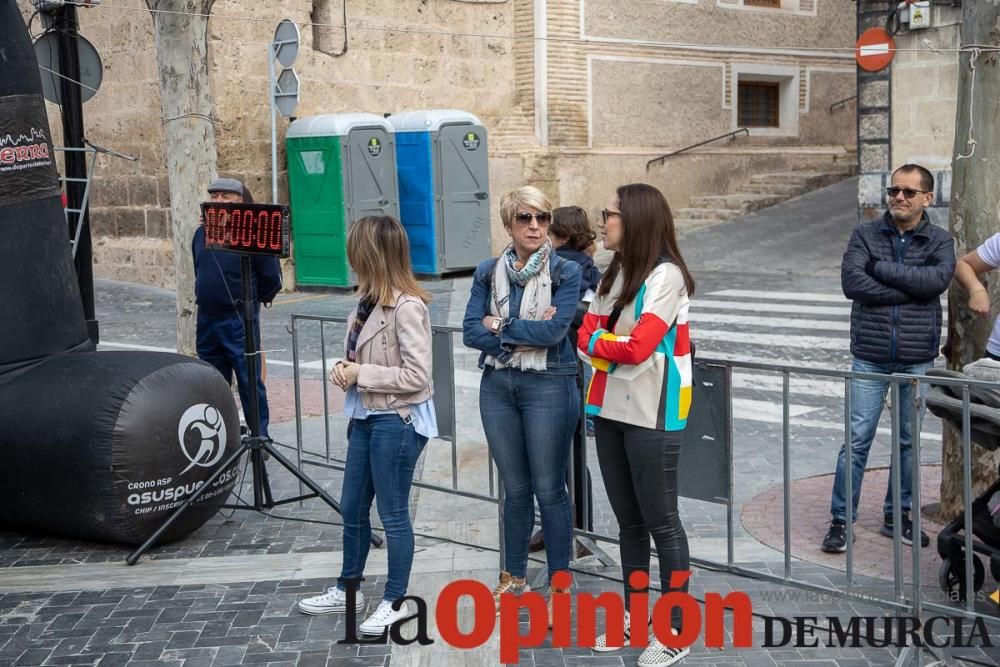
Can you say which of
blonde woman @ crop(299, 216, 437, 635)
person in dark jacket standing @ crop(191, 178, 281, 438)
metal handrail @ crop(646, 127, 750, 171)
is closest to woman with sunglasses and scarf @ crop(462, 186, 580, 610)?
blonde woman @ crop(299, 216, 437, 635)

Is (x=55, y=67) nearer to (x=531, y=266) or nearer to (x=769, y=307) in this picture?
(x=531, y=266)

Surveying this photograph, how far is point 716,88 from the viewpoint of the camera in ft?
76.4

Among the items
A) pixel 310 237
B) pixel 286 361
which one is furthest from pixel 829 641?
pixel 310 237

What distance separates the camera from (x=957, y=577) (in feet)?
16.4

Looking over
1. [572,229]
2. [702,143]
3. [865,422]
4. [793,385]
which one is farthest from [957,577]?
[702,143]

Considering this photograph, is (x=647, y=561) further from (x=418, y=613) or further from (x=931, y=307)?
(x=931, y=307)

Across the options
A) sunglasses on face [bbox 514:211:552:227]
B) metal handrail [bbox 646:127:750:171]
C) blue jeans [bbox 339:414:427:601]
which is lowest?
blue jeans [bbox 339:414:427:601]

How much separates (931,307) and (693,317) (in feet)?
26.2

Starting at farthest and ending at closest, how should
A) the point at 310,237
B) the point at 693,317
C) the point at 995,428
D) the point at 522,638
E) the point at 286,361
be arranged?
the point at 310,237 < the point at 693,317 < the point at 286,361 < the point at 522,638 < the point at 995,428

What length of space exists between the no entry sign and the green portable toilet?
21.3 ft

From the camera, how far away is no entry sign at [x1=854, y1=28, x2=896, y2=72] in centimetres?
1673

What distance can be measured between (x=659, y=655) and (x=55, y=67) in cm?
691

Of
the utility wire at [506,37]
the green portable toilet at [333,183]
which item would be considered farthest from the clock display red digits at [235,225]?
the green portable toilet at [333,183]

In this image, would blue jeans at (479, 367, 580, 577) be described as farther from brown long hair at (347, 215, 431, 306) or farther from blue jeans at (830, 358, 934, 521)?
blue jeans at (830, 358, 934, 521)
